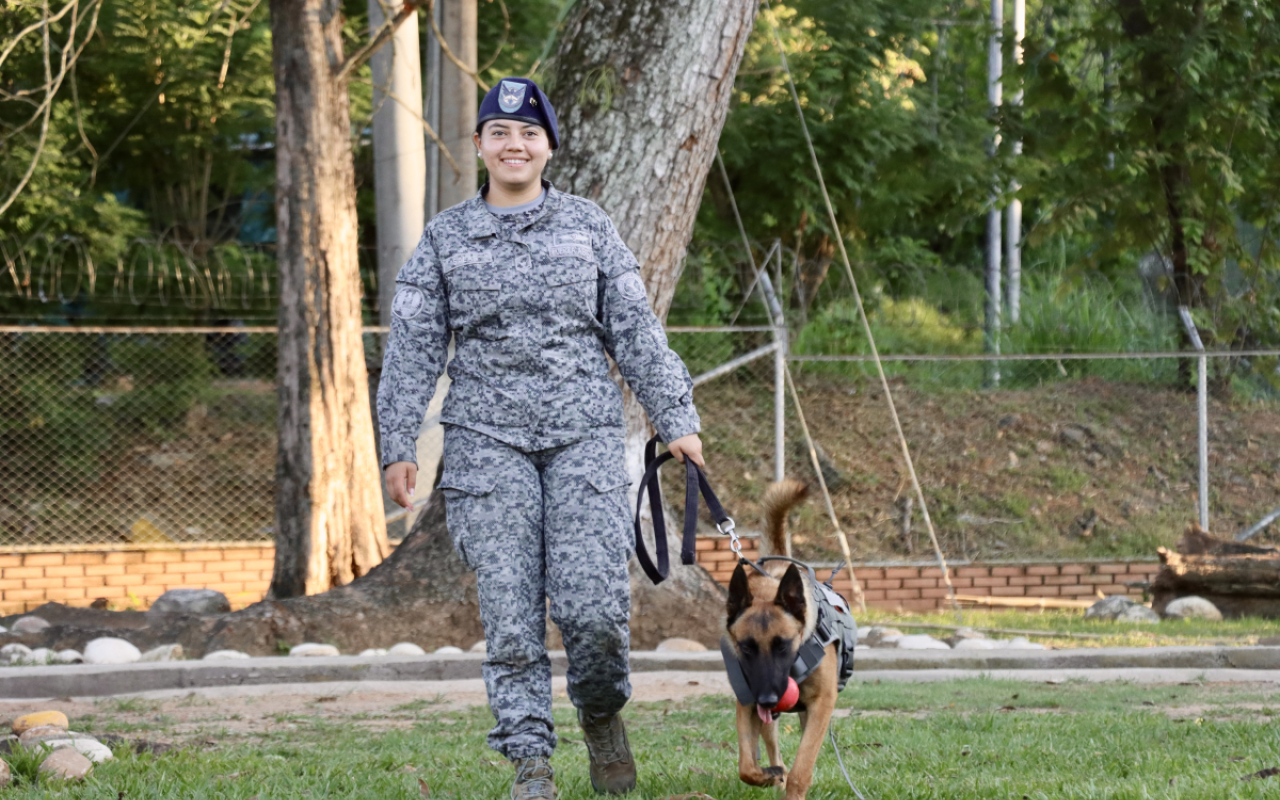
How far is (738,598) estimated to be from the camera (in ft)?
12.7

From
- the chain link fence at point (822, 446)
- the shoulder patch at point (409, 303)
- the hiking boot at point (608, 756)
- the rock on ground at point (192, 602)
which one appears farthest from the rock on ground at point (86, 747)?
the chain link fence at point (822, 446)

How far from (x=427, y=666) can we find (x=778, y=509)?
367 centimetres

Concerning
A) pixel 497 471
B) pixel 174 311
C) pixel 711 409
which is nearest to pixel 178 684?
pixel 497 471

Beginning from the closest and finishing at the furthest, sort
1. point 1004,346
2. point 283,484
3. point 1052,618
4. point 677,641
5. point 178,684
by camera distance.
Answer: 1. point 178,684
2. point 677,641
3. point 283,484
4. point 1052,618
5. point 1004,346

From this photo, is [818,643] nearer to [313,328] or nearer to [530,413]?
[530,413]

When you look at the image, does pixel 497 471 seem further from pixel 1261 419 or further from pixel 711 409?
pixel 1261 419

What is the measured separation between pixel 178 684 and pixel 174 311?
9.69 metres

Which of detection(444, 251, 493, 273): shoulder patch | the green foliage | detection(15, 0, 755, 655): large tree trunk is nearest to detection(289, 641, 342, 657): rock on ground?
detection(15, 0, 755, 655): large tree trunk

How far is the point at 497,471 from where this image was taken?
12.7ft

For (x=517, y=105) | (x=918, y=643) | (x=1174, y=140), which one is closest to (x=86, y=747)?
(x=517, y=105)

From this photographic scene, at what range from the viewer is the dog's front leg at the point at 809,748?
3.76 m

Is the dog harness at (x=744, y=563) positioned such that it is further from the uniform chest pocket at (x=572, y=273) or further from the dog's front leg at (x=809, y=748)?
the uniform chest pocket at (x=572, y=273)

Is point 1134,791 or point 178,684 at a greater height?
point 1134,791

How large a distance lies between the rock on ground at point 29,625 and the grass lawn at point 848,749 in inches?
114
